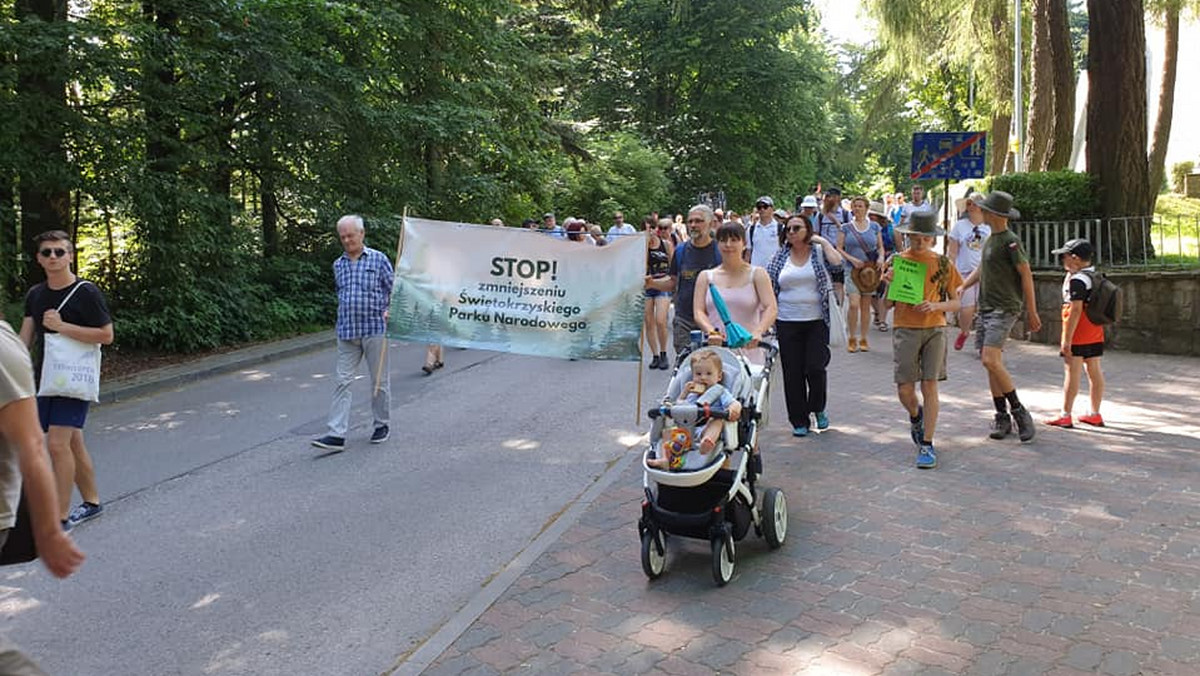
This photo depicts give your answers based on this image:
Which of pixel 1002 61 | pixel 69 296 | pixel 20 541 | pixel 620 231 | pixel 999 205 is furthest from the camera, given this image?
pixel 1002 61

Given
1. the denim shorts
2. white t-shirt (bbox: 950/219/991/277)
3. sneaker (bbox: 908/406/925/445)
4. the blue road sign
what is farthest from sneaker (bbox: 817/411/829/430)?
the blue road sign

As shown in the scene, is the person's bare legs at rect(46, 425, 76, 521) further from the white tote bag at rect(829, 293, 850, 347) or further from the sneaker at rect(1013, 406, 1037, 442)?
the sneaker at rect(1013, 406, 1037, 442)

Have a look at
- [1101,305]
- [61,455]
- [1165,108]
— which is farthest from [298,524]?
[1165,108]

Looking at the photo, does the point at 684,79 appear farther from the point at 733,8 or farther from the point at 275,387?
the point at 275,387

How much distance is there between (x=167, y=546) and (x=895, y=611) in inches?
172

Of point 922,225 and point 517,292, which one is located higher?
point 922,225

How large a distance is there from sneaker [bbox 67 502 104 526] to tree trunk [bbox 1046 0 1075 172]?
15.0 metres

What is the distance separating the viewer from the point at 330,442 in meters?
8.63

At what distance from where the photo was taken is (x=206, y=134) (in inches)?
607

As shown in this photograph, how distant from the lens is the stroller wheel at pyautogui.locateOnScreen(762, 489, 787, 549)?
5.66m

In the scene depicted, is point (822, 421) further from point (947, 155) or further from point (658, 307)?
point (947, 155)

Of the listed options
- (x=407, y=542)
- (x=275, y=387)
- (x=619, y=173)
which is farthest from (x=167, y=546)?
(x=619, y=173)

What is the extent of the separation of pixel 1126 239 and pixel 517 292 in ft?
31.6

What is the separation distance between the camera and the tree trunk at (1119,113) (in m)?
13.8
